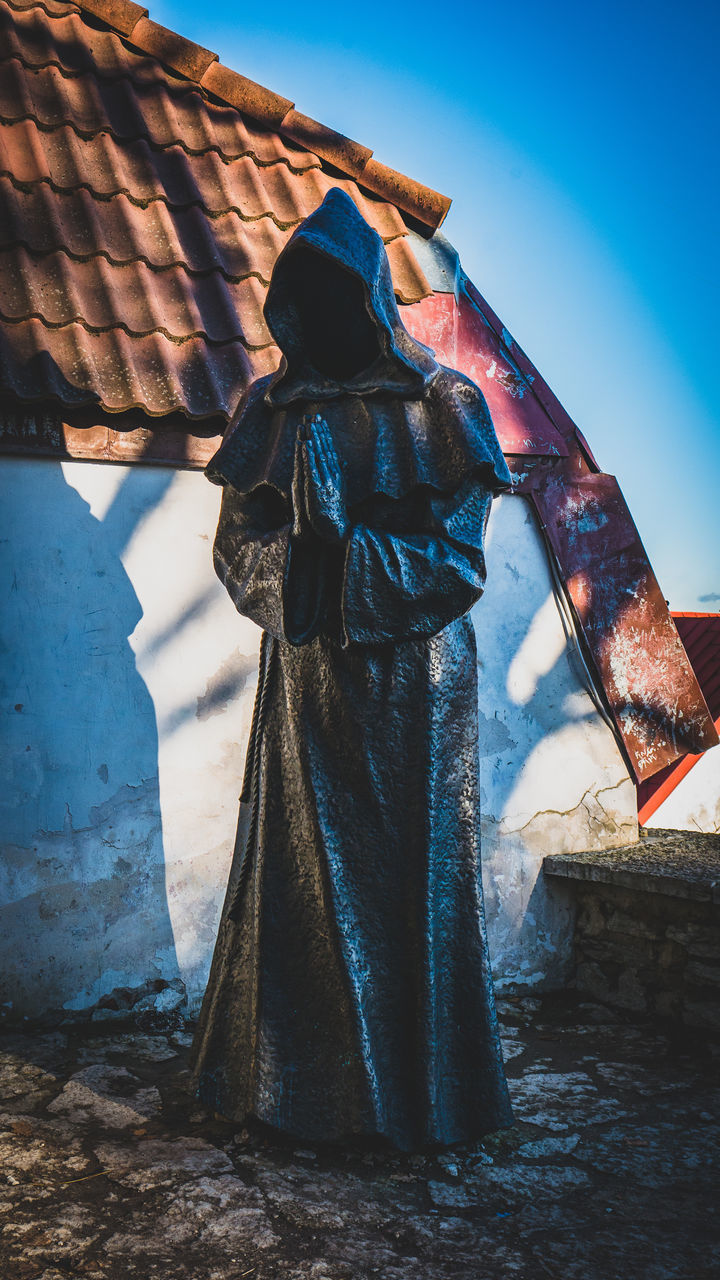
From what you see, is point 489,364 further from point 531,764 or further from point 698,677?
point 698,677

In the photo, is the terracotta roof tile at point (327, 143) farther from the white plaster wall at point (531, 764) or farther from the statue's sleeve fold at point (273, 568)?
the statue's sleeve fold at point (273, 568)

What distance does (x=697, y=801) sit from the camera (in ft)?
24.1

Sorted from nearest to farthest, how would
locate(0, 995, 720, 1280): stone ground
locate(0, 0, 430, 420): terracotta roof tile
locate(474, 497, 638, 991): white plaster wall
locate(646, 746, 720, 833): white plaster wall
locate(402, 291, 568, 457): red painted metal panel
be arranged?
locate(0, 995, 720, 1280): stone ground → locate(0, 0, 430, 420): terracotta roof tile → locate(474, 497, 638, 991): white plaster wall → locate(402, 291, 568, 457): red painted metal panel → locate(646, 746, 720, 833): white plaster wall

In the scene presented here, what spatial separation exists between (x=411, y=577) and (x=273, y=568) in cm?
37

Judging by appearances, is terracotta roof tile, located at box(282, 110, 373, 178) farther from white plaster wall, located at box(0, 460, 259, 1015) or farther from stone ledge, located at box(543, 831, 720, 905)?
stone ledge, located at box(543, 831, 720, 905)

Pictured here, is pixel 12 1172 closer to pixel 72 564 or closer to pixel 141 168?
pixel 72 564

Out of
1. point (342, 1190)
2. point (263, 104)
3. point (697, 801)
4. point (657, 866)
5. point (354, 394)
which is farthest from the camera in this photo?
point (697, 801)

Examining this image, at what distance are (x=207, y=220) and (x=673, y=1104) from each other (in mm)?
4137

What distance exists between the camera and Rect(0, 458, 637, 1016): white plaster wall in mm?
3289

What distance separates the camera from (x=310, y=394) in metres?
2.34

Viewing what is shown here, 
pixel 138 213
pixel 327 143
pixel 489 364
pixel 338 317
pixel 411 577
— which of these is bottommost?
pixel 411 577

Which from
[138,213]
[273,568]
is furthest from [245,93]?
[273,568]

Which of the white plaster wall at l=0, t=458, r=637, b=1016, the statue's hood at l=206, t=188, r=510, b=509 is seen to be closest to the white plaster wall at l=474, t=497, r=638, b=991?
the white plaster wall at l=0, t=458, r=637, b=1016

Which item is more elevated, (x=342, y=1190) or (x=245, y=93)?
(x=245, y=93)
